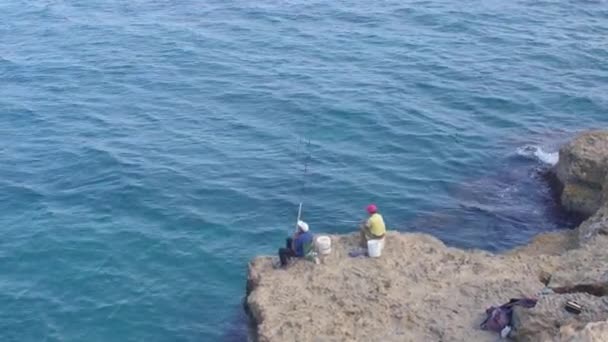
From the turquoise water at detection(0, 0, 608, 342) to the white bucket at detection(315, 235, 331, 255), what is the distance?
12.5 ft

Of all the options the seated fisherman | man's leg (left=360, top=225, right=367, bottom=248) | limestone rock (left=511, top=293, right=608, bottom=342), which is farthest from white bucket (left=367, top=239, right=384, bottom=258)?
limestone rock (left=511, top=293, right=608, bottom=342)

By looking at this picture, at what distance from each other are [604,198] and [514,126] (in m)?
10.9

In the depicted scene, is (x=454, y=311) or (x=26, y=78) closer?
(x=454, y=311)

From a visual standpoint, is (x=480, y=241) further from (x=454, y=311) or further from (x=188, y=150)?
(x=188, y=150)

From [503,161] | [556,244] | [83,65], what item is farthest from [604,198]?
[83,65]

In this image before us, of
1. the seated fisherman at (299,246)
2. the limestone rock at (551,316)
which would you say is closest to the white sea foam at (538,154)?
the seated fisherman at (299,246)

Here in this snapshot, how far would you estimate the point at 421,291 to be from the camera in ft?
80.3

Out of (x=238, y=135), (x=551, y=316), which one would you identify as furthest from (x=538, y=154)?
(x=551, y=316)

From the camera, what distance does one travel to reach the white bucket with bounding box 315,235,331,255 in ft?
85.7

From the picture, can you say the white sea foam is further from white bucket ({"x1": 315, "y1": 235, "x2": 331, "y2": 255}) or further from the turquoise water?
white bucket ({"x1": 315, "y1": 235, "x2": 331, "y2": 255})

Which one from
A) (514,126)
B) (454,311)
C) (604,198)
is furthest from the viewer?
(514,126)

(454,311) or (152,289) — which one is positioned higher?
(454,311)

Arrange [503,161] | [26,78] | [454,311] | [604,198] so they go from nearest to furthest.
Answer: [454,311]
[604,198]
[503,161]
[26,78]

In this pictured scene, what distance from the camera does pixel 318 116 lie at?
41.2m
